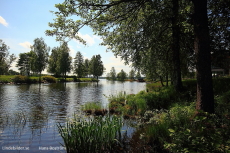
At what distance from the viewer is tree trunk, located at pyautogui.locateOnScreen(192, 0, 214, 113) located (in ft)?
19.7

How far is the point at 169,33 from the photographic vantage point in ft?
48.3

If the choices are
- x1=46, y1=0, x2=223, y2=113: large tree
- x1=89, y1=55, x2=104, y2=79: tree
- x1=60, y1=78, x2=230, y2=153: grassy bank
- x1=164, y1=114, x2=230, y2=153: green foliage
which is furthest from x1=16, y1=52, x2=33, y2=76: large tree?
x1=164, y1=114, x2=230, y2=153: green foliage

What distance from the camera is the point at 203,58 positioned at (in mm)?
5988

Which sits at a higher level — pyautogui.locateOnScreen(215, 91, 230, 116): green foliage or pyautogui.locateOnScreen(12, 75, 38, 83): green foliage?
pyautogui.locateOnScreen(12, 75, 38, 83): green foliage

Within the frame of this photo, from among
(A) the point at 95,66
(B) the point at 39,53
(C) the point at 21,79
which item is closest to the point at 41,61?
(B) the point at 39,53

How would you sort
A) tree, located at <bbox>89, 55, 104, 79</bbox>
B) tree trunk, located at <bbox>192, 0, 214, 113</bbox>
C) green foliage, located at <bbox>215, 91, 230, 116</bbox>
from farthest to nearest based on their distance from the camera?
tree, located at <bbox>89, 55, 104, 79</bbox> < green foliage, located at <bbox>215, 91, 230, 116</bbox> < tree trunk, located at <bbox>192, 0, 214, 113</bbox>

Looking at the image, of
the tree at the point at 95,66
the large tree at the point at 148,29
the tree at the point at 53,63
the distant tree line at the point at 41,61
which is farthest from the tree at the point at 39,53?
the large tree at the point at 148,29

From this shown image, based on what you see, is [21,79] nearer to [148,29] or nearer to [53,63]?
[53,63]

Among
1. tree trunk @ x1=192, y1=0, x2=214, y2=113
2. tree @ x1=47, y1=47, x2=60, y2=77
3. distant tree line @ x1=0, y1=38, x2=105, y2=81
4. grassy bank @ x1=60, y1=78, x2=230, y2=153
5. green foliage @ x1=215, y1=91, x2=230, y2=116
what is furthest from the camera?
tree @ x1=47, y1=47, x2=60, y2=77

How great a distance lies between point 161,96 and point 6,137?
33.5 feet

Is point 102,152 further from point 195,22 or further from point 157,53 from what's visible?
point 157,53

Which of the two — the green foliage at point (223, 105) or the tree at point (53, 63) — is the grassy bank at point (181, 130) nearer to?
the green foliage at point (223, 105)

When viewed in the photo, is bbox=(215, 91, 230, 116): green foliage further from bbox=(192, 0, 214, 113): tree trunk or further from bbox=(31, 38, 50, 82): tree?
bbox=(31, 38, 50, 82): tree

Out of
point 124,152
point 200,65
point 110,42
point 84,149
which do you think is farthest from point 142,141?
point 110,42
